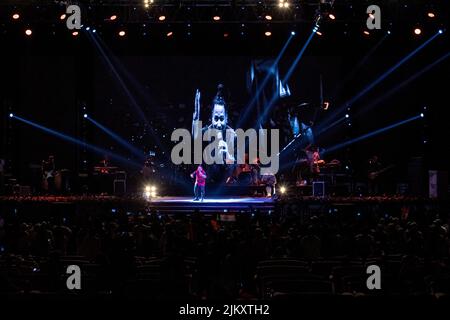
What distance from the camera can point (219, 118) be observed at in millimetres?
24078

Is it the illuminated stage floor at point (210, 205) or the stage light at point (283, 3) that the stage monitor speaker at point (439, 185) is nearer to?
the illuminated stage floor at point (210, 205)

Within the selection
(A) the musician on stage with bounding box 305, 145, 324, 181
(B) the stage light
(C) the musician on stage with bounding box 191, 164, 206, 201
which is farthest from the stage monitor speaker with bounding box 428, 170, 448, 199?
(C) the musician on stage with bounding box 191, 164, 206, 201

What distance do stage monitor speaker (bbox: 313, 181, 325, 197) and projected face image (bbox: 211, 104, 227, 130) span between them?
5877 millimetres

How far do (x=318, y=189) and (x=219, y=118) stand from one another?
21.3ft

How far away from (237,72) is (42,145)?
9.00 m

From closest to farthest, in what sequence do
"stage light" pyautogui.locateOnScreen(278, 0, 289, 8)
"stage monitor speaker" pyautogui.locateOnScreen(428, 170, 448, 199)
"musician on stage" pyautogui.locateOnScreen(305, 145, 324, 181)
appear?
1. "stage monitor speaker" pyautogui.locateOnScreen(428, 170, 448, 199)
2. "stage light" pyautogui.locateOnScreen(278, 0, 289, 8)
3. "musician on stage" pyautogui.locateOnScreen(305, 145, 324, 181)

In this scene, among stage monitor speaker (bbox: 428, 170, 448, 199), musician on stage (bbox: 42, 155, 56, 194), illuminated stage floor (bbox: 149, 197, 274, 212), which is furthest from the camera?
musician on stage (bbox: 42, 155, 56, 194)

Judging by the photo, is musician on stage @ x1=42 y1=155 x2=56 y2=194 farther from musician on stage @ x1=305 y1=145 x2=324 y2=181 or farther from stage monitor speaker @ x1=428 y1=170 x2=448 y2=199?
stage monitor speaker @ x1=428 y1=170 x2=448 y2=199

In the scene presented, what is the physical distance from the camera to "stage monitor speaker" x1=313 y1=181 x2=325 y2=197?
19.2 metres

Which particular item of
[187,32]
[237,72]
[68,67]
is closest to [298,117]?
[237,72]

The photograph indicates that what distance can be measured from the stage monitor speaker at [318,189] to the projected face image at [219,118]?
588cm

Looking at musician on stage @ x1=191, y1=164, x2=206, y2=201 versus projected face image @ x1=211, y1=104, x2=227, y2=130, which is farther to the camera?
projected face image @ x1=211, y1=104, x2=227, y2=130

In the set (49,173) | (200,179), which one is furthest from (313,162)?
(49,173)

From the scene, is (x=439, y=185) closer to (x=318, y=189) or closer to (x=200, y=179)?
(x=318, y=189)
